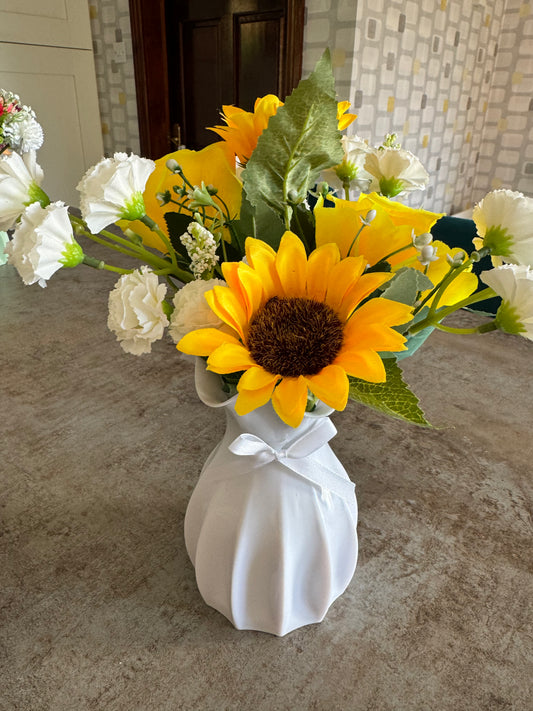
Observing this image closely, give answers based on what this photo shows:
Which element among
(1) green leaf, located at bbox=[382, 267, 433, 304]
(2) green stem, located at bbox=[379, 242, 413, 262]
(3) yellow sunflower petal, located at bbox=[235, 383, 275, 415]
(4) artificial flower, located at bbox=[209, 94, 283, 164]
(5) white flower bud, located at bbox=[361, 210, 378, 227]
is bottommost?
(3) yellow sunflower petal, located at bbox=[235, 383, 275, 415]

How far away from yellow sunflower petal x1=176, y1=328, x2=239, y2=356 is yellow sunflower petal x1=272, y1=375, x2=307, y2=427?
2.1 inches

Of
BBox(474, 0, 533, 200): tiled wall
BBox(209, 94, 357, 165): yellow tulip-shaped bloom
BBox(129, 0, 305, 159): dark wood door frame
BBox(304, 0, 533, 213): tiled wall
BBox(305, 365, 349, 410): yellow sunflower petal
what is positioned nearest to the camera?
BBox(305, 365, 349, 410): yellow sunflower petal

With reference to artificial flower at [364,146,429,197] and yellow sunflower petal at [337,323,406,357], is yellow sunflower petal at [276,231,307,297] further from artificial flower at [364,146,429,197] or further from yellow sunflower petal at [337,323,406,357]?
artificial flower at [364,146,429,197]

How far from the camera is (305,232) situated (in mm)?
442

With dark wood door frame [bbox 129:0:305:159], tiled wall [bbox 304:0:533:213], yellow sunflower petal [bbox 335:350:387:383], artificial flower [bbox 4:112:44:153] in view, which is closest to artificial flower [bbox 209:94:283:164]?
yellow sunflower petal [bbox 335:350:387:383]

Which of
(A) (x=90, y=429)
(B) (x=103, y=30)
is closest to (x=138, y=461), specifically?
(A) (x=90, y=429)

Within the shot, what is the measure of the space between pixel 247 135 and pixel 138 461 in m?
0.53

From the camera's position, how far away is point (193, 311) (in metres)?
0.37

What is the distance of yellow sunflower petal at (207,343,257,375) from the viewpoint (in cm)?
35

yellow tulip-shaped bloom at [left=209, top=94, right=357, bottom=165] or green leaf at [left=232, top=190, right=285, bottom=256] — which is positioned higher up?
yellow tulip-shaped bloom at [left=209, top=94, right=357, bottom=165]

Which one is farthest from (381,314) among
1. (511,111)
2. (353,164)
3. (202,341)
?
(511,111)

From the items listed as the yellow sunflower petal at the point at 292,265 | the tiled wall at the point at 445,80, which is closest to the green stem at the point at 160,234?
the yellow sunflower petal at the point at 292,265

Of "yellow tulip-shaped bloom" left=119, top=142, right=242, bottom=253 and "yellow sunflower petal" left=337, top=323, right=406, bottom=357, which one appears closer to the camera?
"yellow sunflower petal" left=337, top=323, right=406, bottom=357

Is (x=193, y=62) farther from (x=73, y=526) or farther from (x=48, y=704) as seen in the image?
(x=48, y=704)
